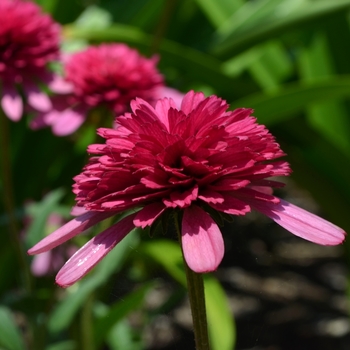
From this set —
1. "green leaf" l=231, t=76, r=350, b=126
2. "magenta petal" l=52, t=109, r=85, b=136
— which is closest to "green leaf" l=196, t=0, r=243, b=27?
"green leaf" l=231, t=76, r=350, b=126

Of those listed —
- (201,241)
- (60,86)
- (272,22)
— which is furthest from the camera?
(272,22)

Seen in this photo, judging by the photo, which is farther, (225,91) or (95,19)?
(95,19)

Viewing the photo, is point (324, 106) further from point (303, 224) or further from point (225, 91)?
point (303, 224)

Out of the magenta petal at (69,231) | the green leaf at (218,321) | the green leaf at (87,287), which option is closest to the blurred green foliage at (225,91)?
the green leaf at (218,321)

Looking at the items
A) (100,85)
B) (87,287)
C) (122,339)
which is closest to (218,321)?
(122,339)

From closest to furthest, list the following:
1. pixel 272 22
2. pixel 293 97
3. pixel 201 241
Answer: pixel 201 241
pixel 293 97
pixel 272 22

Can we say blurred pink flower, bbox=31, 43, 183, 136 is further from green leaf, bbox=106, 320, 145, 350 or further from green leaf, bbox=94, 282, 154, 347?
green leaf, bbox=106, 320, 145, 350

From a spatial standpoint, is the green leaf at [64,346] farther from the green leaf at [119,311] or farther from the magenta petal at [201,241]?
the magenta petal at [201,241]

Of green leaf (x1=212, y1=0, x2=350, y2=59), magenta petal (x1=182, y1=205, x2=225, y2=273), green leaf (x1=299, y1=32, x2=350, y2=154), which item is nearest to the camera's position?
magenta petal (x1=182, y1=205, x2=225, y2=273)
